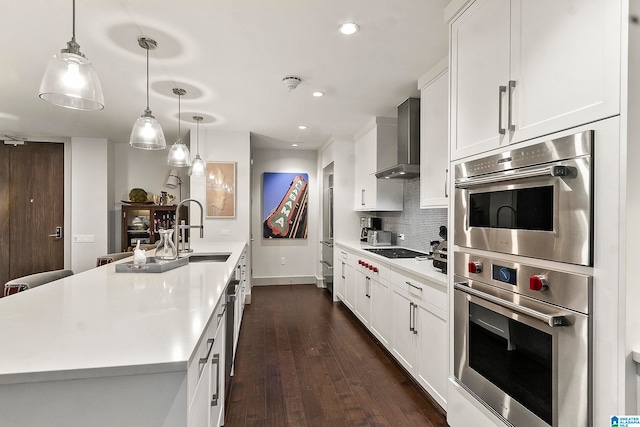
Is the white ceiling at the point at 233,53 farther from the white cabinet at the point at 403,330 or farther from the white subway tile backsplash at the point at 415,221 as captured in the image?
the white cabinet at the point at 403,330

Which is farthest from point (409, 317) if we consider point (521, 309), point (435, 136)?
point (435, 136)

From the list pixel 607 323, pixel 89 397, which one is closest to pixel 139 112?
pixel 89 397

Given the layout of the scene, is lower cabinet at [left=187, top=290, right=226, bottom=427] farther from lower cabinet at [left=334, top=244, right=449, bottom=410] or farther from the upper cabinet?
the upper cabinet

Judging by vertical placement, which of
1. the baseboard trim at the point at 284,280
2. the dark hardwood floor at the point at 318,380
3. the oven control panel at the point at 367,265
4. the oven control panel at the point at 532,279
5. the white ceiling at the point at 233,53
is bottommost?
the dark hardwood floor at the point at 318,380

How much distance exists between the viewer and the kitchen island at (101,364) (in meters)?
0.85

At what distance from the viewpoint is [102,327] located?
3.64 feet

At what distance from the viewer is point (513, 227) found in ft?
4.61

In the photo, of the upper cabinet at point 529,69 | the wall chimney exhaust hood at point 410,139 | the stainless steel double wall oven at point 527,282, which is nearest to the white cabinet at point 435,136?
the wall chimney exhaust hood at point 410,139

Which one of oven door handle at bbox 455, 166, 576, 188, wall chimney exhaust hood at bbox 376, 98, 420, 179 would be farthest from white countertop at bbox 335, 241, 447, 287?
wall chimney exhaust hood at bbox 376, 98, 420, 179

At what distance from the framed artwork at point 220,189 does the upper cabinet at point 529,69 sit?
Answer: 11.6 feet

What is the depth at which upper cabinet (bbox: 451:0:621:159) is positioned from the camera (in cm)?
105

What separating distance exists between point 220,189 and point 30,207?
3073 millimetres

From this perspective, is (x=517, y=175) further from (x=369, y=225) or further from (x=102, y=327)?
(x=369, y=225)

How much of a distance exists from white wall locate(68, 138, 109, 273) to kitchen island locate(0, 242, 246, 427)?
4466 mm
